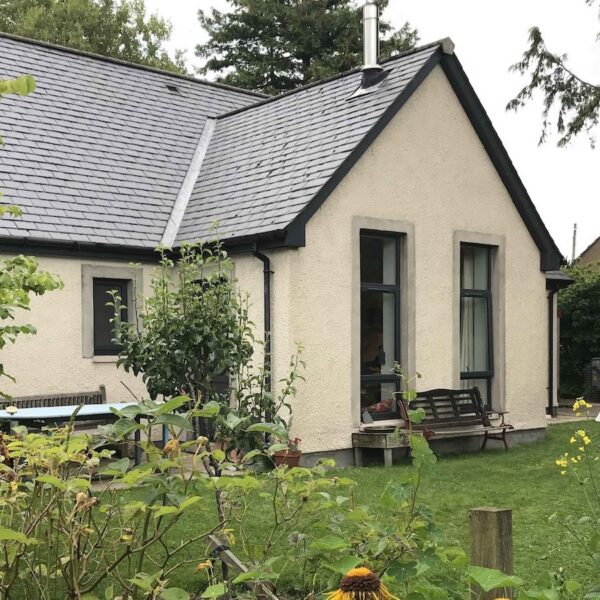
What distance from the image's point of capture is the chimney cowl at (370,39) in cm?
1241

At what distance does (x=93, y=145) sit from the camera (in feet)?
43.5

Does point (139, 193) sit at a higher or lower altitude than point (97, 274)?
higher

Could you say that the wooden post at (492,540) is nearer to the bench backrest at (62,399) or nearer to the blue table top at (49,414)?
the blue table top at (49,414)

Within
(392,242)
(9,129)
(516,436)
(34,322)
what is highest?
(9,129)

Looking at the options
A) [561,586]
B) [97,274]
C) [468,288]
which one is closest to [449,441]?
[468,288]

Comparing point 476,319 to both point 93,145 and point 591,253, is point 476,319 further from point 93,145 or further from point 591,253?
point 591,253

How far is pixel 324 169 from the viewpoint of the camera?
10.8 meters

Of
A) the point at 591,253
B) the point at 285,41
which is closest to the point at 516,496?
the point at 285,41

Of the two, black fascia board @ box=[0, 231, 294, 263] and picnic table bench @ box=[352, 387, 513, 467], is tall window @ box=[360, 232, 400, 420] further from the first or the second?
black fascia board @ box=[0, 231, 294, 263]

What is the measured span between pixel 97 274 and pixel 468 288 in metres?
5.69

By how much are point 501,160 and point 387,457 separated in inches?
208

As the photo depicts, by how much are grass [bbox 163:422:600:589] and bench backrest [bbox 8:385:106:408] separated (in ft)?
11.9

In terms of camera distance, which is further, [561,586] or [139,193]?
[139,193]

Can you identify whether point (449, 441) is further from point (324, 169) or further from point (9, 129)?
point (9, 129)
